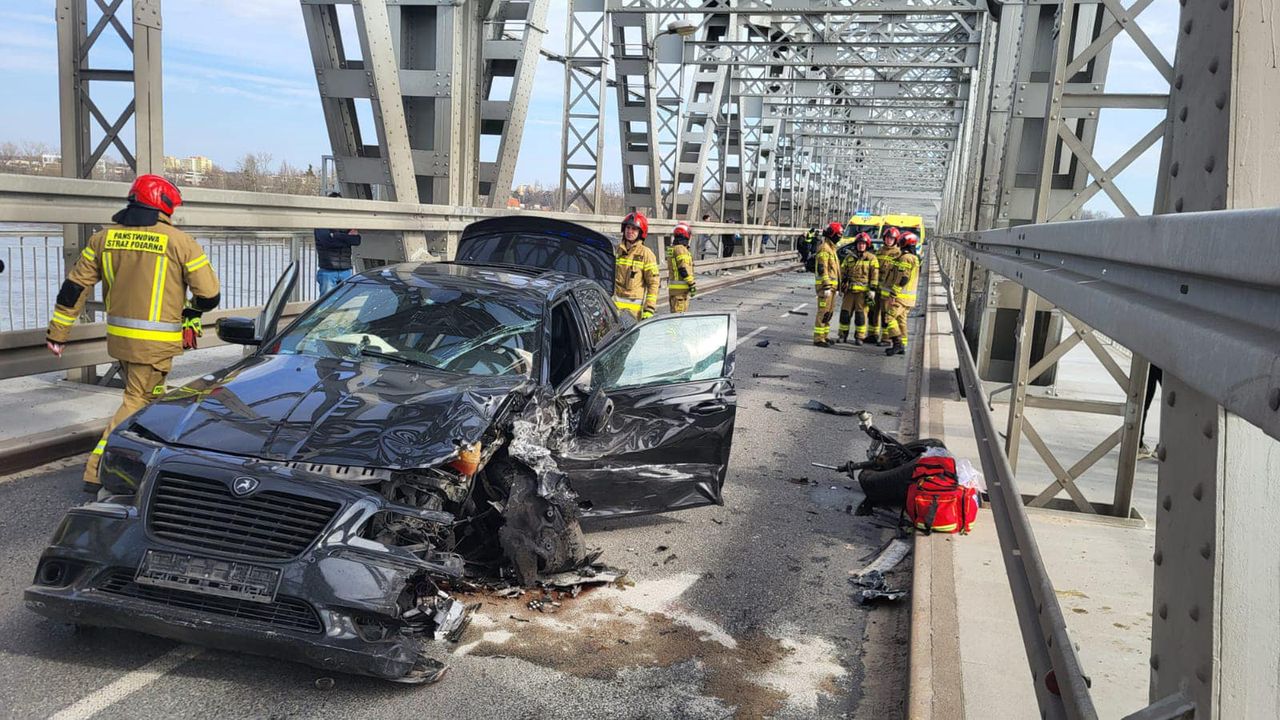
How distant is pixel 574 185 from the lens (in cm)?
1912

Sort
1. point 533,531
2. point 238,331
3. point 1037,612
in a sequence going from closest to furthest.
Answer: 1. point 1037,612
2. point 533,531
3. point 238,331

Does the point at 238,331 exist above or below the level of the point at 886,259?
below

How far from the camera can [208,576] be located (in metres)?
3.78

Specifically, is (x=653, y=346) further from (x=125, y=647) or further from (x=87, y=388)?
(x=87, y=388)

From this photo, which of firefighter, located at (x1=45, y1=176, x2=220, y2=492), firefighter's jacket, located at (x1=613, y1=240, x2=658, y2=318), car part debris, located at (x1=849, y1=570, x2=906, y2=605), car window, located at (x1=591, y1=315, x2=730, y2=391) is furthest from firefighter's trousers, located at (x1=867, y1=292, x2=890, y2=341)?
firefighter, located at (x1=45, y1=176, x2=220, y2=492)

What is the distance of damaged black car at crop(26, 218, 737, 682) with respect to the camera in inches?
149

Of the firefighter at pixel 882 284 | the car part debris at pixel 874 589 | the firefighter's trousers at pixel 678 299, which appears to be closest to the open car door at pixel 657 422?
the car part debris at pixel 874 589

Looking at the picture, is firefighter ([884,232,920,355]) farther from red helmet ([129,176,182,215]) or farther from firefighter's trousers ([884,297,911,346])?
red helmet ([129,176,182,215])

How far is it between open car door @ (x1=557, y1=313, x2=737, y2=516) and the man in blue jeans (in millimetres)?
5940

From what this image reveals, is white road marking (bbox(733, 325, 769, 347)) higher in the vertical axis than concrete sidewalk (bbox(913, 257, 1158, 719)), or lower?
lower

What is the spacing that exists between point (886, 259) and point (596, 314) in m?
10.1

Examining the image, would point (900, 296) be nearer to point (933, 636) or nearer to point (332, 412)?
point (933, 636)

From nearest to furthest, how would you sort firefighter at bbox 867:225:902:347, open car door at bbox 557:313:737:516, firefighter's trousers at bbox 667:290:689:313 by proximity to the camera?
open car door at bbox 557:313:737:516, firefighter's trousers at bbox 667:290:689:313, firefighter at bbox 867:225:902:347

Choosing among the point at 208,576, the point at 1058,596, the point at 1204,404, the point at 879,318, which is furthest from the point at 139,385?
the point at 879,318
